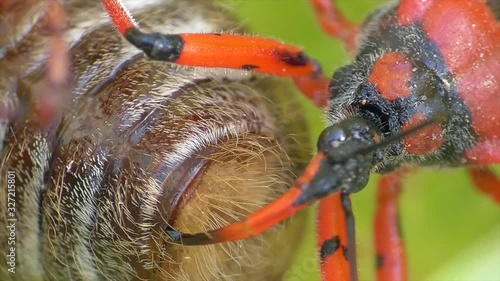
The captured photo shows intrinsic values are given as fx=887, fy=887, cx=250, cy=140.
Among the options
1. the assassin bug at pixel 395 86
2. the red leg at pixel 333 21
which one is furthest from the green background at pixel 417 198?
the assassin bug at pixel 395 86

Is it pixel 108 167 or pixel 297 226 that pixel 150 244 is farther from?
pixel 297 226

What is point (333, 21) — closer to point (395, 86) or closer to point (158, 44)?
point (395, 86)

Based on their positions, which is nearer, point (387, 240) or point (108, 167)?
point (108, 167)

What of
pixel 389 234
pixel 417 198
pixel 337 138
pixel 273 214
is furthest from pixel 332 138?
pixel 417 198

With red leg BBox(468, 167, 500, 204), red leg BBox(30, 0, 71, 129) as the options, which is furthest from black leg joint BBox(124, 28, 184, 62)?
red leg BBox(468, 167, 500, 204)

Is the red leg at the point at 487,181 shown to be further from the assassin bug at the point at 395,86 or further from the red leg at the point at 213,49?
the red leg at the point at 213,49

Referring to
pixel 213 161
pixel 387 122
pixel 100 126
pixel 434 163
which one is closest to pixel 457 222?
pixel 434 163
